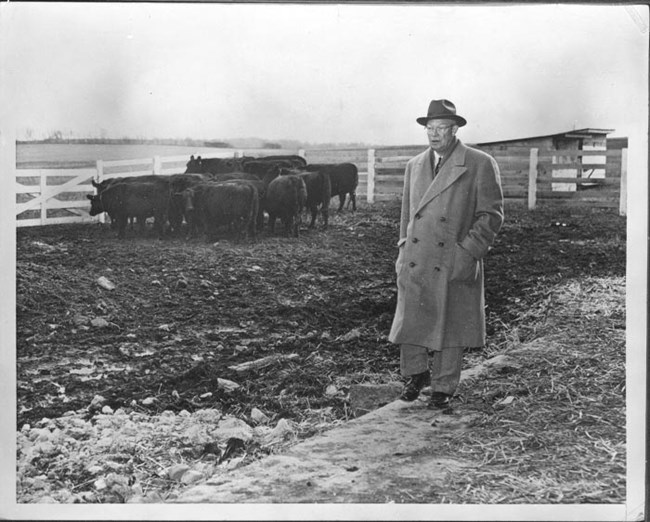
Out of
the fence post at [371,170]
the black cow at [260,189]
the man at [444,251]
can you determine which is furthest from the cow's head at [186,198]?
the man at [444,251]

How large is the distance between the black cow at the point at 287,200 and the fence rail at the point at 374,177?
0.21 meters

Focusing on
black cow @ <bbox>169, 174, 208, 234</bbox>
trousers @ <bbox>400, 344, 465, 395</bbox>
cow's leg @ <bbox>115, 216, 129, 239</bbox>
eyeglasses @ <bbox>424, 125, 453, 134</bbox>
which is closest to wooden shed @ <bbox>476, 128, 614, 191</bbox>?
eyeglasses @ <bbox>424, 125, 453, 134</bbox>

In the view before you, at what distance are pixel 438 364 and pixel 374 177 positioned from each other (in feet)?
3.53

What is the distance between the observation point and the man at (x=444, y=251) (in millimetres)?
3955

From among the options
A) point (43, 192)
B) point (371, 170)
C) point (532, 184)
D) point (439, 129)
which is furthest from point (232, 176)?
point (532, 184)

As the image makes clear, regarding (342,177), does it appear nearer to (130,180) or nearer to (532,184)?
(532,184)

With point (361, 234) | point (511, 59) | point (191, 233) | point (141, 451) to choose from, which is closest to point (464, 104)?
point (511, 59)

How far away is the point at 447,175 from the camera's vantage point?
3.96 meters

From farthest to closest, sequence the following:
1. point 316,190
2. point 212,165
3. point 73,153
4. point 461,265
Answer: point 316,190 < point 212,165 < point 73,153 < point 461,265

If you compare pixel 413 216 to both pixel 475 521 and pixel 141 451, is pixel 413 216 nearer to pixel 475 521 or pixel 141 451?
pixel 475 521

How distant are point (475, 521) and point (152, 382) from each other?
185cm

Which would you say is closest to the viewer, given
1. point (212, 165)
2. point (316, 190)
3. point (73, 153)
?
point (73, 153)

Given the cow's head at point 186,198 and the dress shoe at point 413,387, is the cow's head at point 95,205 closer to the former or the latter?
the cow's head at point 186,198

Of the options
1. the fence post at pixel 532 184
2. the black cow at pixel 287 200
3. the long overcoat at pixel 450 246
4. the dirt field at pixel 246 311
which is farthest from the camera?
the black cow at pixel 287 200
